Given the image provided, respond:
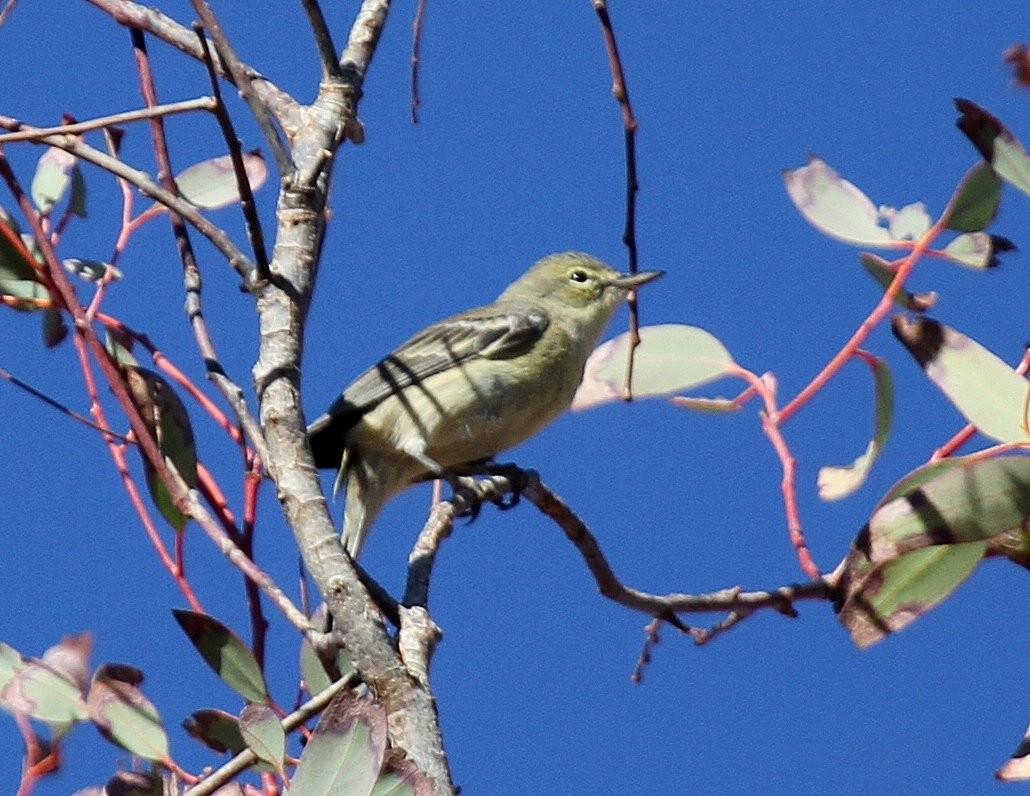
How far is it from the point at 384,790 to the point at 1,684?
0.55 m

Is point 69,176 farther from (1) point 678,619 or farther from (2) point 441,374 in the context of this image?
(2) point 441,374

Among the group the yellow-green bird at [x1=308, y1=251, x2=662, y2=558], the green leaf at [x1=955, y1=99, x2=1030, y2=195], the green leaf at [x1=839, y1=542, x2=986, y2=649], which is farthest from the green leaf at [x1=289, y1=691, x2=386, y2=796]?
the yellow-green bird at [x1=308, y1=251, x2=662, y2=558]

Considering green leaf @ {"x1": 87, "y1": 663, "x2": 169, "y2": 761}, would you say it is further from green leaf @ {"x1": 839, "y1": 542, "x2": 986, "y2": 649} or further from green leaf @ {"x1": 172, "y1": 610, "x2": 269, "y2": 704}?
green leaf @ {"x1": 839, "y1": 542, "x2": 986, "y2": 649}

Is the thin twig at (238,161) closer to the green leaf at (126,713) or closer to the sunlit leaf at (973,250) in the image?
the green leaf at (126,713)

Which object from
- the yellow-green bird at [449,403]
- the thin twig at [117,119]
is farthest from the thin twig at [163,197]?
the yellow-green bird at [449,403]

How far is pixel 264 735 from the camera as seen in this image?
135cm

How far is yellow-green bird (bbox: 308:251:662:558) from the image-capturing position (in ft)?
11.8

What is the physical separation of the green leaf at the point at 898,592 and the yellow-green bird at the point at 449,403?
6.35ft

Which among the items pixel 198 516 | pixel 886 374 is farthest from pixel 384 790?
pixel 886 374

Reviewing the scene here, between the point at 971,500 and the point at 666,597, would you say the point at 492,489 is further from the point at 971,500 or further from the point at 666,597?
the point at 971,500

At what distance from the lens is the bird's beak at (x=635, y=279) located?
154 centimetres

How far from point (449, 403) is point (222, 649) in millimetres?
2226

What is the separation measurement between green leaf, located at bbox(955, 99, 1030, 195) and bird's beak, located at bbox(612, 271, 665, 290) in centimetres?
36

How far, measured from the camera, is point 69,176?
224 cm
